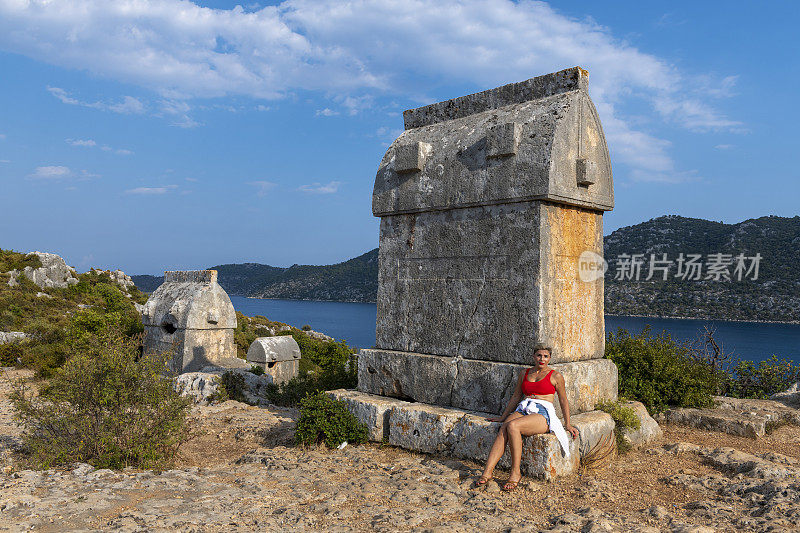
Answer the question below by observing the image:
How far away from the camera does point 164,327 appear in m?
12.3

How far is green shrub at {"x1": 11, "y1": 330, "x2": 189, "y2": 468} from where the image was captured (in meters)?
5.02

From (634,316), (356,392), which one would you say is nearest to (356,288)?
(634,316)

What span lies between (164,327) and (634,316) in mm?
32126

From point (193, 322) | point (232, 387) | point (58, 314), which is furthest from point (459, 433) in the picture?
point (58, 314)

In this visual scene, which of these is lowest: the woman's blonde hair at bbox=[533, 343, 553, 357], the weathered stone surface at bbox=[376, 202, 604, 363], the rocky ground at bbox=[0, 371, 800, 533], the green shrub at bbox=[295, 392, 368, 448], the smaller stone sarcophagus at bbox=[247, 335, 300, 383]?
the smaller stone sarcophagus at bbox=[247, 335, 300, 383]

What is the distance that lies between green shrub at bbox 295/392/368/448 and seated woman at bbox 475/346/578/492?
1.55 metres

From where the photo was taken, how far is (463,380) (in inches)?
220

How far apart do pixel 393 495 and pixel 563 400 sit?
64.9 inches

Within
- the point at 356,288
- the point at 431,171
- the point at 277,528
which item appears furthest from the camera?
the point at 356,288

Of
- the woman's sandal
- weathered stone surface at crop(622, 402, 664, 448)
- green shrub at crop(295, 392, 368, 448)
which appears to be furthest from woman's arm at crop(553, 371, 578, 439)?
green shrub at crop(295, 392, 368, 448)

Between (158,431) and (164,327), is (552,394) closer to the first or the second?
(158,431)

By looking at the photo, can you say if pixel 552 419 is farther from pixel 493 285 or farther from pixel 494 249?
pixel 494 249

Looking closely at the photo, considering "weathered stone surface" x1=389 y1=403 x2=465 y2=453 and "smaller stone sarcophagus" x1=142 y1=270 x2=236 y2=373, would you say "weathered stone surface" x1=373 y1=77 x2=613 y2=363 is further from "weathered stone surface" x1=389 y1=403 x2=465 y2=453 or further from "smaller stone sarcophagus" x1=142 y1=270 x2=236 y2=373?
"smaller stone sarcophagus" x1=142 y1=270 x2=236 y2=373

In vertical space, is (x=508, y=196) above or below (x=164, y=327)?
above
